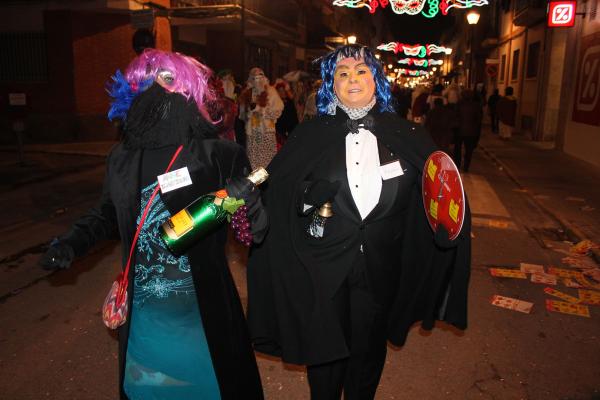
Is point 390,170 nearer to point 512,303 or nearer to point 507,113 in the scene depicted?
point 512,303

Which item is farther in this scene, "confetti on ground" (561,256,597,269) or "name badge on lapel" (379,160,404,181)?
"confetti on ground" (561,256,597,269)

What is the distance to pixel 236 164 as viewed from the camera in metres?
2.30

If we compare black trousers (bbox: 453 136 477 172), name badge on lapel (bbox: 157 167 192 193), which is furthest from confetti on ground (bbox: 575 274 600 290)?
black trousers (bbox: 453 136 477 172)

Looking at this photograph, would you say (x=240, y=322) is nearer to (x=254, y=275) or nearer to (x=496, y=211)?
(x=254, y=275)

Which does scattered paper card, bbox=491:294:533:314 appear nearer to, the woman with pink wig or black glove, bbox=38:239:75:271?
the woman with pink wig

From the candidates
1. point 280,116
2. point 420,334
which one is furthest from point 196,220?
point 280,116

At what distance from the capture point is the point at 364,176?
102 inches

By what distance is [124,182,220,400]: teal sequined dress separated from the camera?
2197 mm

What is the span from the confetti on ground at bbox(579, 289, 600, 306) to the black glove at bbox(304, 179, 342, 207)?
353 centimetres

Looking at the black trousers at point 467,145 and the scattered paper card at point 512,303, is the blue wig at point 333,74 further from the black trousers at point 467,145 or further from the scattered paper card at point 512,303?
the black trousers at point 467,145

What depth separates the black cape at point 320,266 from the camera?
2627 millimetres

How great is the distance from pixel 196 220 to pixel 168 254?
0.32m

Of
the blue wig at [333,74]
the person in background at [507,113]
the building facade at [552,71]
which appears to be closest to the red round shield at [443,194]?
the blue wig at [333,74]

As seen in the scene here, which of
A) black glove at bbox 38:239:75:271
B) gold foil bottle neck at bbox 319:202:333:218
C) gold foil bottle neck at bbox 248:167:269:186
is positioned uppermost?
gold foil bottle neck at bbox 248:167:269:186
